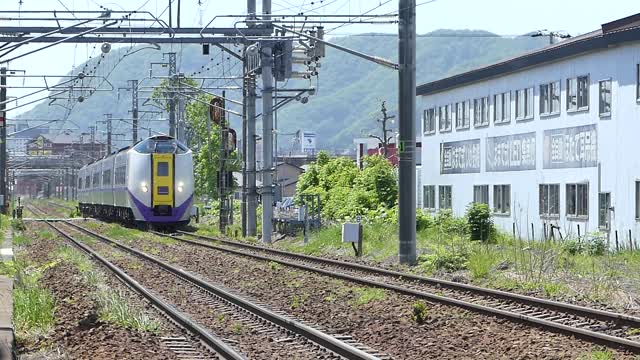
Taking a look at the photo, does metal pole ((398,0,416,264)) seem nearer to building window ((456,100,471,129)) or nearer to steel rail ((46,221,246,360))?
steel rail ((46,221,246,360))

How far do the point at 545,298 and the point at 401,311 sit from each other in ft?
8.86

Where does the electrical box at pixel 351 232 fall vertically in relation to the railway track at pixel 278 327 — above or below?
above

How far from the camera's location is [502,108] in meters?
42.7

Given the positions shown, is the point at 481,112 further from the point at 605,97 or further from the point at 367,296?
the point at 367,296

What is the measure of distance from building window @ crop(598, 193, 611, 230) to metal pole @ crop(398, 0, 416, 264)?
10204mm

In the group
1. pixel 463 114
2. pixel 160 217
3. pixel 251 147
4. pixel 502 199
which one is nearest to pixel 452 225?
pixel 502 199

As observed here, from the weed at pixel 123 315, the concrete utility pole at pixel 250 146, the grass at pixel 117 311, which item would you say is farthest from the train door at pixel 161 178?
the weed at pixel 123 315

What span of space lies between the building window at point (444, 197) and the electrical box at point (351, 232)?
68.1 feet

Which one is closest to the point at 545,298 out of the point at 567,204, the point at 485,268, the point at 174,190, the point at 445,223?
the point at 485,268

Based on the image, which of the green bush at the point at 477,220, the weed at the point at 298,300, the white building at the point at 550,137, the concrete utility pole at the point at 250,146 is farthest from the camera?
the concrete utility pole at the point at 250,146

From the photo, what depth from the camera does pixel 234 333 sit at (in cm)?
1402

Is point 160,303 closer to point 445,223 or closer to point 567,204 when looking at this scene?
point 445,223

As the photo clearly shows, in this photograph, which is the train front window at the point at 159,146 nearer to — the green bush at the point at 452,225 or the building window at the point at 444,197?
the building window at the point at 444,197

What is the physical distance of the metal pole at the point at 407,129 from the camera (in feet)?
82.0
